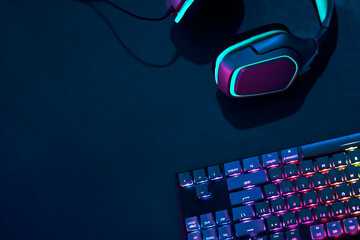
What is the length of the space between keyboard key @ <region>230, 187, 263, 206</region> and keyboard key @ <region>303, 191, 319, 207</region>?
8cm

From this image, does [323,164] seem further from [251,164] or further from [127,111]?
[127,111]

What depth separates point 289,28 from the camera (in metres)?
0.89

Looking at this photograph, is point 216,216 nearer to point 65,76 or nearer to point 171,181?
point 171,181

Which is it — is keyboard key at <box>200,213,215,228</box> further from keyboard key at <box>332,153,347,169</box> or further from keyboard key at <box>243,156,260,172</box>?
keyboard key at <box>332,153,347,169</box>

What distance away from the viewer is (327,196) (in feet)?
2.43

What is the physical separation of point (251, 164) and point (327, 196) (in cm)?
14

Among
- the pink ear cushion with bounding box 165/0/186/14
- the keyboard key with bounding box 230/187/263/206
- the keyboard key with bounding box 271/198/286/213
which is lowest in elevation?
the keyboard key with bounding box 271/198/286/213

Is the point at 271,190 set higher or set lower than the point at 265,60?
lower

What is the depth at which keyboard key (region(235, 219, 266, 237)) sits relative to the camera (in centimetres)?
75

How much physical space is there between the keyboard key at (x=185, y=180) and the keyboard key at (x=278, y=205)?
0.16m

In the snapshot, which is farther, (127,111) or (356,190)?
(127,111)

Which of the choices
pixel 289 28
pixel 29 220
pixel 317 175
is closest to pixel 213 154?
pixel 317 175

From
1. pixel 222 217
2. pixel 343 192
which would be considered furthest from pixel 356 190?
pixel 222 217

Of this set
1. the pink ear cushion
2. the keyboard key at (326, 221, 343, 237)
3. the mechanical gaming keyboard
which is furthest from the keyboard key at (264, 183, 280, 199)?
the pink ear cushion
